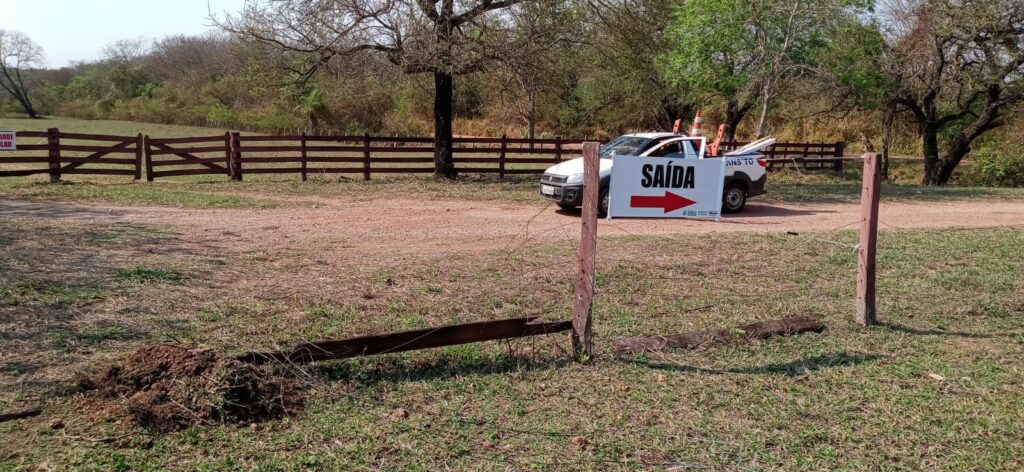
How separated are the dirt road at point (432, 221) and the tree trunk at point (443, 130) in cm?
487

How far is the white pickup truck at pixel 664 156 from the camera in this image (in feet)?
39.2

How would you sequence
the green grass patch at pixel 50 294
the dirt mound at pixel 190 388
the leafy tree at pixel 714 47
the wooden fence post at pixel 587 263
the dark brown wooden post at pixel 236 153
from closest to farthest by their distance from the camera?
the dirt mound at pixel 190 388, the wooden fence post at pixel 587 263, the green grass patch at pixel 50 294, the dark brown wooden post at pixel 236 153, the leafy tree at pixel 714 47

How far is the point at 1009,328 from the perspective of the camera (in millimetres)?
6137

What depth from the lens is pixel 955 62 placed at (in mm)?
22609

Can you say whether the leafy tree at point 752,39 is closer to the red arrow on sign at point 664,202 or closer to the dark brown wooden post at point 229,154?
the dark brown wooden post at point 229,154

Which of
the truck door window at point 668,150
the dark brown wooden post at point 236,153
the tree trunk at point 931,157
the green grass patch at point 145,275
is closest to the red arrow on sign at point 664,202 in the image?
the green grass patch at point 145,275

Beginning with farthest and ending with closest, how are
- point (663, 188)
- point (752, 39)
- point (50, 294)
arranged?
point (752, 39) → point (50, 294) → point (663, 188)

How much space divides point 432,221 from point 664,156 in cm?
406

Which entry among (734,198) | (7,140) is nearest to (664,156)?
(734,198)

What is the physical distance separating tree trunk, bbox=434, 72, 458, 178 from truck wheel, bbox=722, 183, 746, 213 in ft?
28.1

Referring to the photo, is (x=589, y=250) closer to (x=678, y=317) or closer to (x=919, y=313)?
(x=678, y=317)

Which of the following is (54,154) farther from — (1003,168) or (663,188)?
(1003,168)

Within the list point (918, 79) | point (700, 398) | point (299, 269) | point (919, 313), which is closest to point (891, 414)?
point (700, 398)

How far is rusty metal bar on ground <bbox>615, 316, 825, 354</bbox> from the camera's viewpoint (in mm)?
5285
